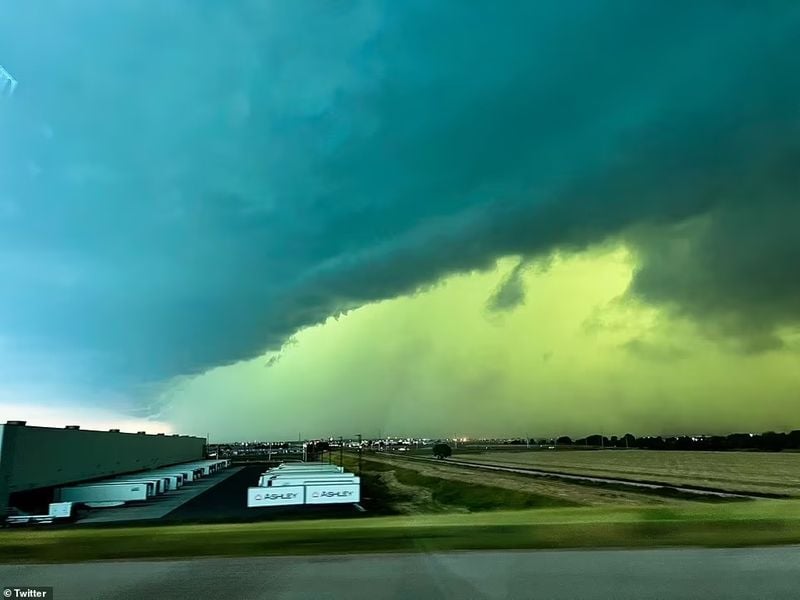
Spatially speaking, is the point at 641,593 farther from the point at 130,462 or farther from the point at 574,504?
the point at 130,462

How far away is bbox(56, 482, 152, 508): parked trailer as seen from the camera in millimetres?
51188

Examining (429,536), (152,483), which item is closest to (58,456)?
(152,483)

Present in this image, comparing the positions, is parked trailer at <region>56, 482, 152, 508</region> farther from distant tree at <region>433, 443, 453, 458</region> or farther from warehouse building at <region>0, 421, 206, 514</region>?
distant tree at <region>433, 443, 453, 458</region>

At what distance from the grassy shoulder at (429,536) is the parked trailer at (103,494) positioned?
137ft

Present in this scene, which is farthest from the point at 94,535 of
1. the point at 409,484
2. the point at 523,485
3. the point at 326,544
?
the point at 409,484

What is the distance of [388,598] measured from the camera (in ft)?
27.6

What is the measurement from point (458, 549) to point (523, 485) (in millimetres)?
49991

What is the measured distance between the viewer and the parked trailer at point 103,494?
51.2 metres

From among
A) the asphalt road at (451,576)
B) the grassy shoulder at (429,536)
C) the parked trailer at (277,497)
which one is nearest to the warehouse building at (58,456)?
the parked trailer at (277,497)

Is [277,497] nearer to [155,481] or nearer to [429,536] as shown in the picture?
[155,481]

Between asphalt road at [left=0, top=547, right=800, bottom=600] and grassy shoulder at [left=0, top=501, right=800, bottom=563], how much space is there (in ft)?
3.50

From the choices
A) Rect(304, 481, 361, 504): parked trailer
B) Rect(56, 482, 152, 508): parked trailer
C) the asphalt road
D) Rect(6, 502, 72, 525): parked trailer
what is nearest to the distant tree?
Rect(56, 482, 152, 508): parked trailer

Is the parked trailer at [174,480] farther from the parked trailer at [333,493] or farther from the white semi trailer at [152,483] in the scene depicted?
the parked trailer at [333,493]

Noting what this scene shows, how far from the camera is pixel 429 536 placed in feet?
44.4
